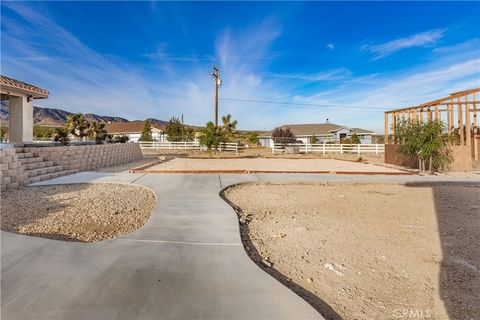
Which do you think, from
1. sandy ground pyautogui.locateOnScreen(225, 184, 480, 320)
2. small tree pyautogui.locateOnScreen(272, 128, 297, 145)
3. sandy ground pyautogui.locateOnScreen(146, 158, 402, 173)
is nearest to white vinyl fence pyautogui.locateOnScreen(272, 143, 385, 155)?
small tree pyautogui.locateOnScreen(272, 128, 297, 145)

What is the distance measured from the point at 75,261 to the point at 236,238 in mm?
1900

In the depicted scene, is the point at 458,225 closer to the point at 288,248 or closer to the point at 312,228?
the point at 312,228

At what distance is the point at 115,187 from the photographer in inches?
300

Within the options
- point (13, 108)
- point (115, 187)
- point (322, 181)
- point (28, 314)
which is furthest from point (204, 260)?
point (13, 108)

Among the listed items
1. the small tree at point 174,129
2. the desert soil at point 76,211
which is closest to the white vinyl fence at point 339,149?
the small tree at point 174,129

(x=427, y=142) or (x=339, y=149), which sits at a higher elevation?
(x=339, y=149)

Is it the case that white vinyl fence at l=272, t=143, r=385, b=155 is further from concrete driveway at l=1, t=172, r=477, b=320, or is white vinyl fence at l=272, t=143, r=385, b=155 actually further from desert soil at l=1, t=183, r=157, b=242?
concrete driveway at l=1, t=172, r=477, b=320

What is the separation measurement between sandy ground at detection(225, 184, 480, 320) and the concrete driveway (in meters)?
0.43

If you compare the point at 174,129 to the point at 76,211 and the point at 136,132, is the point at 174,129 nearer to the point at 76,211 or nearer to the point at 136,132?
the point at 136,132

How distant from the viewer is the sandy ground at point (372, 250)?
8.25ft

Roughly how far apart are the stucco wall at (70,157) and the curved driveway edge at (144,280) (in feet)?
15.2

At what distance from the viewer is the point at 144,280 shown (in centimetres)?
249

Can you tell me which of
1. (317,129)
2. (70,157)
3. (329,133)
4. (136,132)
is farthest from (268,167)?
(136,132)

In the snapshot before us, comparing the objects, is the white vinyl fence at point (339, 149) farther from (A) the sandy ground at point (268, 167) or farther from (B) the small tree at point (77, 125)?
(B) the small tree at point (77, 125)
